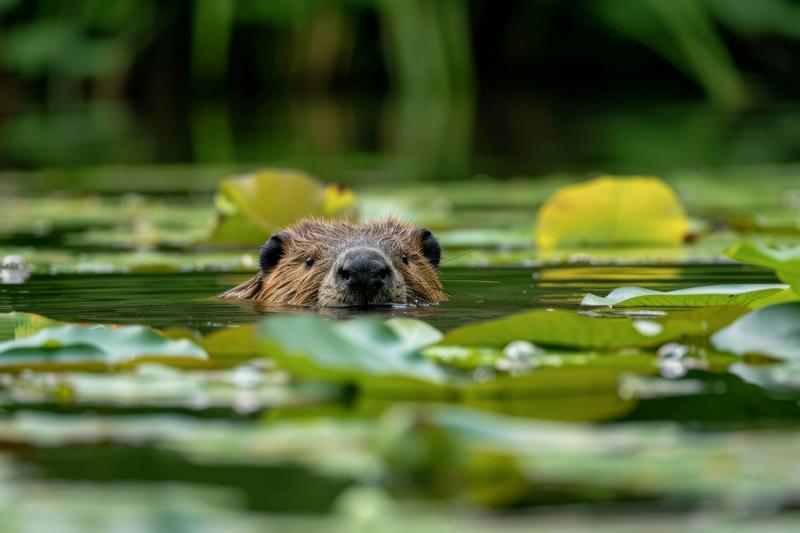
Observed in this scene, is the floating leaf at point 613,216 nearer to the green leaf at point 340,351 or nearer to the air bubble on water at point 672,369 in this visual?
the air bubble on water at point 672,369

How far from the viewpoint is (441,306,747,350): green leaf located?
3.54 meters

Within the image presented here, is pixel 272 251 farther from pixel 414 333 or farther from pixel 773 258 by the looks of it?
pixel 773 258

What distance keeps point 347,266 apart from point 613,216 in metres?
2.71

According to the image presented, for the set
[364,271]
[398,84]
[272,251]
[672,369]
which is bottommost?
[672,369]

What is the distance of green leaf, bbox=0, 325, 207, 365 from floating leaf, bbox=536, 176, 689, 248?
4221 millimetres

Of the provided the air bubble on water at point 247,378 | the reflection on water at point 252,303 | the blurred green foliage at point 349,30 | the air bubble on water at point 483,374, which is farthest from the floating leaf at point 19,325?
the blurred green foliage at point 349,30

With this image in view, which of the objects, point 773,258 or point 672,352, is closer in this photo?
point 773,258

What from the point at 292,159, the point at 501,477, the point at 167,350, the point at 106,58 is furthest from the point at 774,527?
the point at 106,58

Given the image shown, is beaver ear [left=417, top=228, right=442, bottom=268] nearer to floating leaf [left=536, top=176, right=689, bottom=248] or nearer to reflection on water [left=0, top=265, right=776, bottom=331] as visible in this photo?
reflection on water [left=0, top=265, right=776, bottom=331]

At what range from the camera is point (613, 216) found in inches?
305

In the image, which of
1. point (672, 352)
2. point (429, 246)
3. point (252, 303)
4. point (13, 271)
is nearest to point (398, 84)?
point (13, 271)

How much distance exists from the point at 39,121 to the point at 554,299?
721 inches

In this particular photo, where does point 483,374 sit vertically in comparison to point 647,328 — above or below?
below

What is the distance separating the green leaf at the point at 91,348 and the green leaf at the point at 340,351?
1.49ft
